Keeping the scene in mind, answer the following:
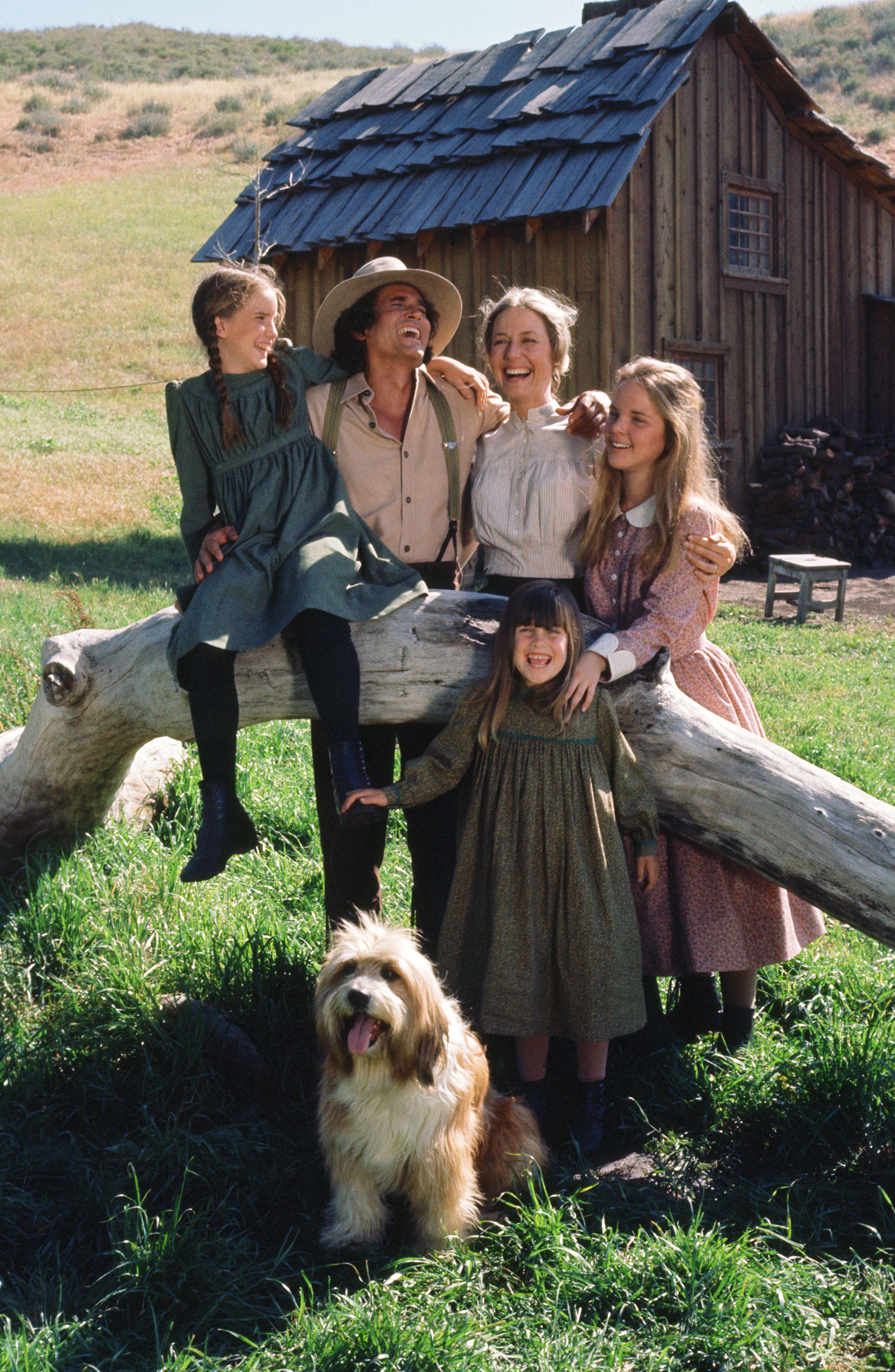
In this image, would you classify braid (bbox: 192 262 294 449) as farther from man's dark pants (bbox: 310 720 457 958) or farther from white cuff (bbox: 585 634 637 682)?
white cuff (bbox: 585 634 637 682)

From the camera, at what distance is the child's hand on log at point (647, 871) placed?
365 cm

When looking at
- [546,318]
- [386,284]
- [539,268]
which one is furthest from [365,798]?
[539,268]

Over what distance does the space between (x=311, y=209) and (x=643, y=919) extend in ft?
37.2

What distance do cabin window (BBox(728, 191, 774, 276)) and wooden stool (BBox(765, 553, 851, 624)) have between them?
4242 mm

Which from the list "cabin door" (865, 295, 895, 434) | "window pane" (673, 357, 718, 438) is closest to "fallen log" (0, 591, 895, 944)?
"window pane" (673, 357, 718, 438)

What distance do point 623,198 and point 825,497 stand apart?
15.2 feet

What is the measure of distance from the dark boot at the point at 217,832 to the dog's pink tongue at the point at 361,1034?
929 mm

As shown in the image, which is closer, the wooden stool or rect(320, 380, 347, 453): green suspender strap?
rect(320, 380, 347, 453): green suspender strap

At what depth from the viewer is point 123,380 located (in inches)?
1065

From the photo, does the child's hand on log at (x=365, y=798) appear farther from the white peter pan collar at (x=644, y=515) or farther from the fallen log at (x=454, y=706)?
the white peter pan collar at (x=644, y=515)

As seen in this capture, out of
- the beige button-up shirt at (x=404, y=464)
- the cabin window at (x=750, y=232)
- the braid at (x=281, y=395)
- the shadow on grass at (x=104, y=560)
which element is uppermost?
the cabin window at (x=750, y=232)

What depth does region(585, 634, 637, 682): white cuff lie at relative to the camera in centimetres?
355

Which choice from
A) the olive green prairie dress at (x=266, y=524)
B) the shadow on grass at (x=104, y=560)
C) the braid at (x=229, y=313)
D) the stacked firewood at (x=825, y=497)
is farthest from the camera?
the stacked firewood at (x=825, y=497)

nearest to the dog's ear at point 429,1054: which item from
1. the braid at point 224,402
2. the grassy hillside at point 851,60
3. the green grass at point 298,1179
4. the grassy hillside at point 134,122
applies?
the green grass at point 298,1179
